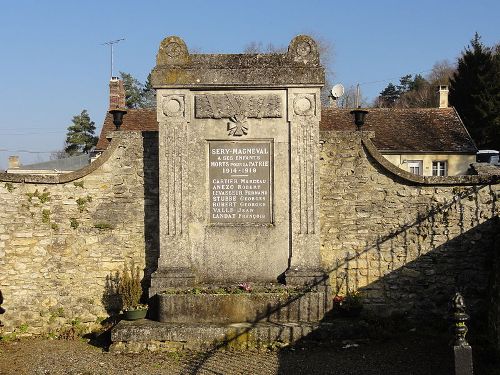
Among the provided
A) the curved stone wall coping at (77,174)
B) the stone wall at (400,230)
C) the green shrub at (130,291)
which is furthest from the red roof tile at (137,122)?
the stone wall at (400,230)

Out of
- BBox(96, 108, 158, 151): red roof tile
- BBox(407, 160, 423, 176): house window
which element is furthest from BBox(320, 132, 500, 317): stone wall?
BBox(407, 160, 423, 176): house window

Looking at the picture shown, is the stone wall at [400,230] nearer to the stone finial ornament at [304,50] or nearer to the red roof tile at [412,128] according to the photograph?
the stone finial ornament at [304,50]

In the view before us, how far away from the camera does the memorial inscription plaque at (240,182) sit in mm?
9625

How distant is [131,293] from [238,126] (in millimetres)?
3575

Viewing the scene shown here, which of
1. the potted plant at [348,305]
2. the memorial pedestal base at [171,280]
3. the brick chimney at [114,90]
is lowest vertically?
the potted plant at [348,305]

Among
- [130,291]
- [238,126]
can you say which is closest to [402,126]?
[238,126]

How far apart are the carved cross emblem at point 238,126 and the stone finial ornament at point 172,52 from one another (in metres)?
1.34

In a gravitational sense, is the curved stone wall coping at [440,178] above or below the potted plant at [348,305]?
above

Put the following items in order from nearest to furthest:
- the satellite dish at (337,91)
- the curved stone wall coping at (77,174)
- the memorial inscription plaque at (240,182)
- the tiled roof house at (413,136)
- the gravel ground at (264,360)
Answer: the gravel ground at (264,360)
the memorial inscription plaque at (240,182)
the curved stone wall coping at (77,174)
the satellite dish at (337,91)
the tiled roof house at (413,136)

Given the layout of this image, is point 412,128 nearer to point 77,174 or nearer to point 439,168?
point 439,168

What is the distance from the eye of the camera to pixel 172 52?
9438mm

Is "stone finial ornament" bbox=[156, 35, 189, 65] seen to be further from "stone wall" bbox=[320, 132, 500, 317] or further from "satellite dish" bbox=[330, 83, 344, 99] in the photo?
"satellite dish" bbox=[330, 83, 344, 99]

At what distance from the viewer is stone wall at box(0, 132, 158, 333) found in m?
A: 9.98

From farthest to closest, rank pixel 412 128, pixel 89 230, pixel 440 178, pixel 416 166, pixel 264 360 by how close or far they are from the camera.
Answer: pixel 412 128 → pixel 416 166 → pixel 89 230 → pixel 440 178 → pixel 264 360
